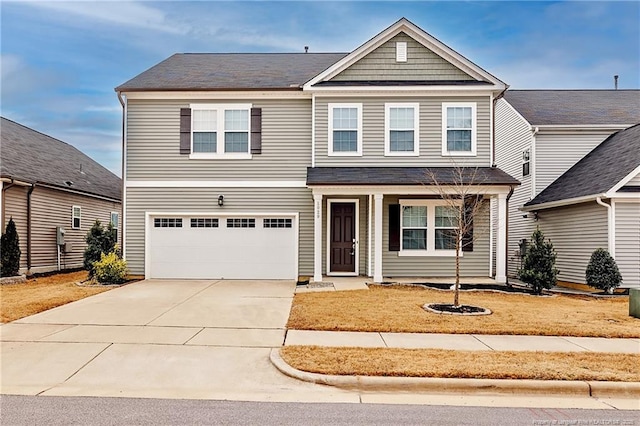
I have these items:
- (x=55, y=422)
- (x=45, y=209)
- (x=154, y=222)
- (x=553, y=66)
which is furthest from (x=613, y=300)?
(x=553, y=66)

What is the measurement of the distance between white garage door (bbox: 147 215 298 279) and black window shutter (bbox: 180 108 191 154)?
7.54ft

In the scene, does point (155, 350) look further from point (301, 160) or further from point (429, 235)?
point (429, 235)

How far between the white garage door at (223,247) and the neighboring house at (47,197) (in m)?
4.72

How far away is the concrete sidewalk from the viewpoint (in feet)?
23.0

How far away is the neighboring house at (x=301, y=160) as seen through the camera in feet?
49.4

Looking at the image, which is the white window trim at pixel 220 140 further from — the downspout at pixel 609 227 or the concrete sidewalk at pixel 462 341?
the downspout at pixel 609 227

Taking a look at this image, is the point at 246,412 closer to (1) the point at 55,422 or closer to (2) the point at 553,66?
(1) the point at 55,422

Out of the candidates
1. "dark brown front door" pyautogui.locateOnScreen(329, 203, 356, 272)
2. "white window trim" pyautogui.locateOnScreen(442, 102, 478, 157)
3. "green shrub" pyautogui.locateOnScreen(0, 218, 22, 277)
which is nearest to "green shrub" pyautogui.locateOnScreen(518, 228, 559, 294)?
"white window trim" pyautogui.locateOnScreen(442, 102, 478, 157)

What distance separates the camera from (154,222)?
15328 millimetres

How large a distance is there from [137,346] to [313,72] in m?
12.3

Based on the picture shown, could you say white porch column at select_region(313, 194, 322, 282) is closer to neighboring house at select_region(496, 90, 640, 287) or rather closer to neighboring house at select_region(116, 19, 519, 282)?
neighboring house at select_region(116, 19, 519, 282)

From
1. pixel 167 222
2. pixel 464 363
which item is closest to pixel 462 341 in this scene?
pixel 464 363

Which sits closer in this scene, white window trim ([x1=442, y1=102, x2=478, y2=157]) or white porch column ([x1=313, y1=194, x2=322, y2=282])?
white porch column ([x1=313, y1=194, x2=322, y2=282])

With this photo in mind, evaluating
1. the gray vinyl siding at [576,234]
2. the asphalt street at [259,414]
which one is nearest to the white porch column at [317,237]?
the gray vinyl siding at [576,234]
